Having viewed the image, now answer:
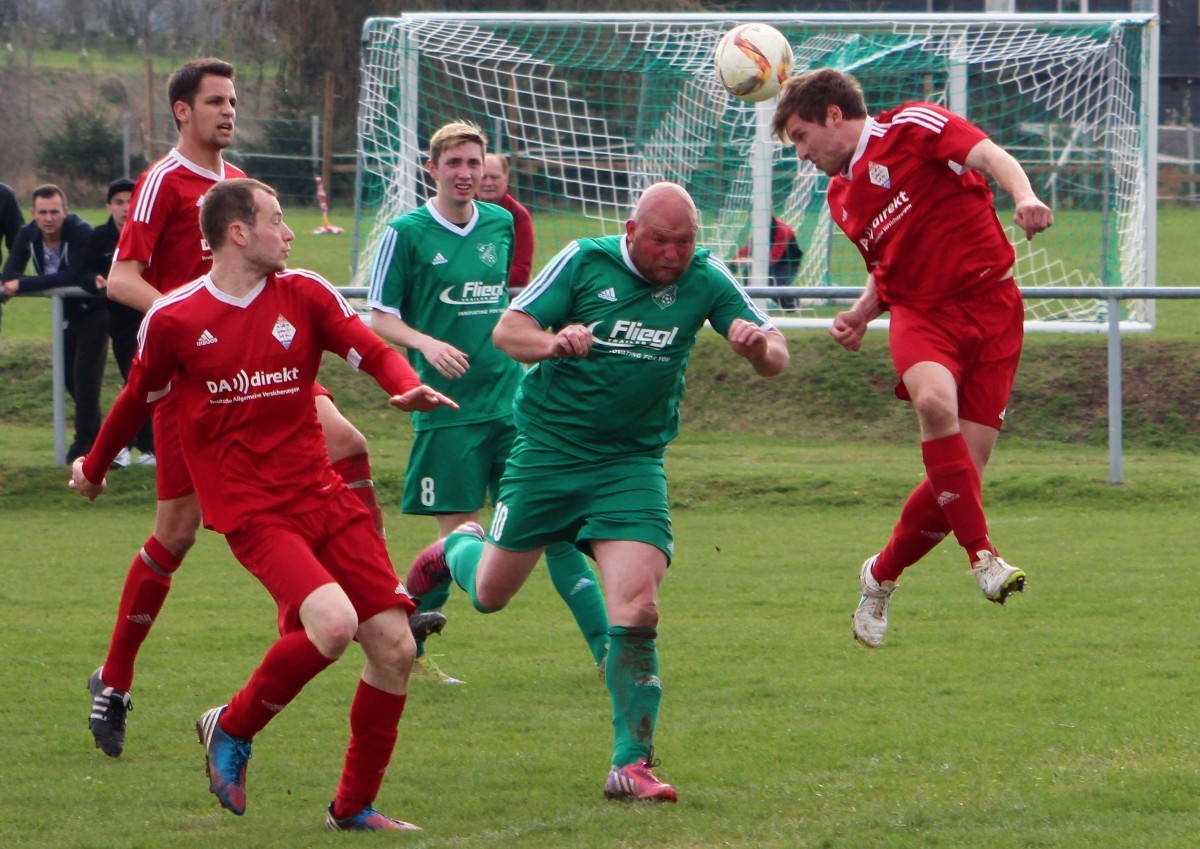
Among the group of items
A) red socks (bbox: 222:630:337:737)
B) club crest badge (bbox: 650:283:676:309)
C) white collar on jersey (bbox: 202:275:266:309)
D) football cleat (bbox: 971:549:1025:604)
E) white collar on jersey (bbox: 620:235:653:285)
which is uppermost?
white collar on jersey (bbox: 620:235:653:285)

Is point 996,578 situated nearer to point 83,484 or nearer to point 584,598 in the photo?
point 584,598

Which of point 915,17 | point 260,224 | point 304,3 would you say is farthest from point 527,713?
point 304,3

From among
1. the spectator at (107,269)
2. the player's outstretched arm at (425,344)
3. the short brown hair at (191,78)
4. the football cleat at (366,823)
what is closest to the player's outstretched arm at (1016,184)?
the player's outstretched arm at (425,344)

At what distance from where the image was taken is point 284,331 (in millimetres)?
4641

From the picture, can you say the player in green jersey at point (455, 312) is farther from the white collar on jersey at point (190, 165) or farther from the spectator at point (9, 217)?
the spectator at point (9, 217)

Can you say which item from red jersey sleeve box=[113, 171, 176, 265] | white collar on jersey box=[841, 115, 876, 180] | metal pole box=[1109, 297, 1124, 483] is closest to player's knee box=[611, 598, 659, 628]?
white collar on jersey box=[841, 115, 876, 180]

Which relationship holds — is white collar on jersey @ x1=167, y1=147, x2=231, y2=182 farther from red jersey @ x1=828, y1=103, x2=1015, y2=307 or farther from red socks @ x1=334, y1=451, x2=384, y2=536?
red jersey @ x1=828, y1=103, x2=1015, y2=307

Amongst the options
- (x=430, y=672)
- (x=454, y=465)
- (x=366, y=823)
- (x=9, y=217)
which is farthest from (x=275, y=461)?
(x=9, y=217)

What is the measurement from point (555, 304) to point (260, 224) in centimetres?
97

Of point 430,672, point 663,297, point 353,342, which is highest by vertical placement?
point 663,297

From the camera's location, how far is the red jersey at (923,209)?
18.3 ft

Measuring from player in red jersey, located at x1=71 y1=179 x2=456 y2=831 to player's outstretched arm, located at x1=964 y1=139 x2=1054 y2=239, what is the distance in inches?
72.2

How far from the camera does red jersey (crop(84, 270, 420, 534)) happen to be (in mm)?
4578

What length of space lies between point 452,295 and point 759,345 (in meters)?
2.37
